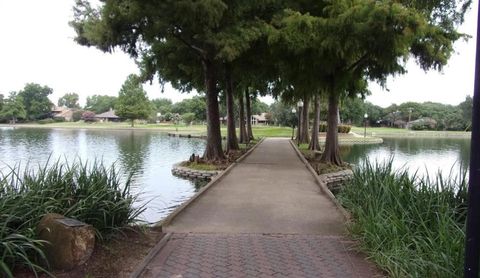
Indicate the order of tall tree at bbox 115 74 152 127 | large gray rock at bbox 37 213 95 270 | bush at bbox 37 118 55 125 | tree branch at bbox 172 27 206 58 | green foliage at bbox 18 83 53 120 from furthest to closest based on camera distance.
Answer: green foliage at bbox 18 83 53 120
bush at bbox 37 118 55 125
tall tree at bbox 115 74 152 127
tree branch at bbox 172 27 206 58
large gray rock at bbox 37 213 95 270

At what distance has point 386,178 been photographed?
22.4 ft

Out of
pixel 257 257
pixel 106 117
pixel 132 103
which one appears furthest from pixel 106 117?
pixel 257 257

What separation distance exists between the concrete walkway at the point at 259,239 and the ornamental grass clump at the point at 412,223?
0.33 m

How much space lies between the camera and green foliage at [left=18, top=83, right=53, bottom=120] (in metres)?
111

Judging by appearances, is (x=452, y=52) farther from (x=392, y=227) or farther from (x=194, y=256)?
(x=194, y=256)

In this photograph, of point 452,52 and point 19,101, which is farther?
point 19,101

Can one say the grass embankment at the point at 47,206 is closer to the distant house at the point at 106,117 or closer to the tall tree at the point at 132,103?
the tall tree at the point at 132,103

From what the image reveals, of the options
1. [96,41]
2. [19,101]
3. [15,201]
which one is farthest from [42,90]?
[15,201]

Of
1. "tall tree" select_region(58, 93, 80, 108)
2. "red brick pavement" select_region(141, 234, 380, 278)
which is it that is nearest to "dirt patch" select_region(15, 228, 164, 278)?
"red brick pavement" select_region(141, 234, 380, 278)

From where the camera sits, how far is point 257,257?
5379 mm

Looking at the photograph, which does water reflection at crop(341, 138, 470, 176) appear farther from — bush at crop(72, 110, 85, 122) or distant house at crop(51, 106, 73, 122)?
distant house at crop(51, 106, 73, 122)

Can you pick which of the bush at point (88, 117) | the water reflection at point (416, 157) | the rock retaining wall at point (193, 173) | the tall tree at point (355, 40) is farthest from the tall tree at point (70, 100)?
the tall tree at point (355, 40)

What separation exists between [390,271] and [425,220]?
106cm

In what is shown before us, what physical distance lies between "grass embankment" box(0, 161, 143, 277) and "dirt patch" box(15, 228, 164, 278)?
0.16m
